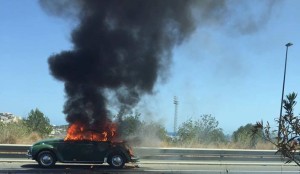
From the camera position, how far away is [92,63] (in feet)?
62.5

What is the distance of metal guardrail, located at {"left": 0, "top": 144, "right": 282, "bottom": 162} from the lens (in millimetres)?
18094

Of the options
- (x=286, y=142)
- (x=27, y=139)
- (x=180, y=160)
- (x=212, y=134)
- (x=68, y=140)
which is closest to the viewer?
(x=286, y=142)

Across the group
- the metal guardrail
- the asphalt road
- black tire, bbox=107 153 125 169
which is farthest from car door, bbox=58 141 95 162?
the metal guardrail

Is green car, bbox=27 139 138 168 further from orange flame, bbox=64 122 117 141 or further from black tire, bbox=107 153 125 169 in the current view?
orange flame, bbox=64 122 117 141

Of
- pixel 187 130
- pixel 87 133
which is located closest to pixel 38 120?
pixel 187 130

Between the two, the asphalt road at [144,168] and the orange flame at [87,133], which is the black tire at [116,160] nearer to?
the asphalt road at [144,168]

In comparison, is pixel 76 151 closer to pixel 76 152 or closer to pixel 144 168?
pixel 76 152

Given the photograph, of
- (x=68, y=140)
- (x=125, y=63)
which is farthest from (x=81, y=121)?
(x=125, y=63)

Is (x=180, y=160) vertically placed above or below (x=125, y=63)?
below

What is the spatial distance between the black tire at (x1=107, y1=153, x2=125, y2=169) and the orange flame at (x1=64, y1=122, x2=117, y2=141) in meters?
0.93

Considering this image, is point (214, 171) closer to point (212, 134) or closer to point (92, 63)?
point (92, 63)

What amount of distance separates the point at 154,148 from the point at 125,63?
4167mm

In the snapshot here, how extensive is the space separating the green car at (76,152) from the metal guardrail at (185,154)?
1872mm

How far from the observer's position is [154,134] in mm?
21672
